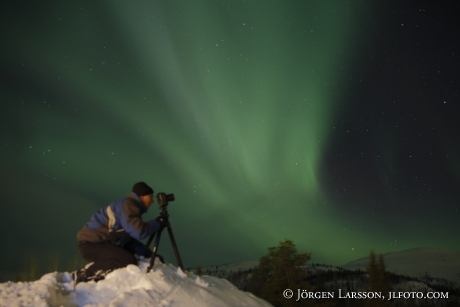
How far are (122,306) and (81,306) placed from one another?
0.60m

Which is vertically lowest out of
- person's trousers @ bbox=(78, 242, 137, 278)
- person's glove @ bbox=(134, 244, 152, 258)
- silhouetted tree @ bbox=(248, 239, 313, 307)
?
person's trousers @ bbox=(78, 242, 137, 278)

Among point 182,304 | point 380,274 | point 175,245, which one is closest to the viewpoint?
point 182,304

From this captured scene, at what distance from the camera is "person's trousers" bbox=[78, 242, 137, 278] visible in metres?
4.96

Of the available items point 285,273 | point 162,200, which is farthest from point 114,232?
point 285,273

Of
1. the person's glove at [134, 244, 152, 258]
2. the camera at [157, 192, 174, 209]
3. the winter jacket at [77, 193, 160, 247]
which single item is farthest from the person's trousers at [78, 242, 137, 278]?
the camera at [157, 192, 174, 209]

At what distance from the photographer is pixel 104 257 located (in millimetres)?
5031

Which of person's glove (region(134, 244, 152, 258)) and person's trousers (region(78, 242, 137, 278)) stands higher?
person's glove (region(134, 244, 152, 258))

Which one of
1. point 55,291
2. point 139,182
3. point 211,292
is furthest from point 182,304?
point 139,182

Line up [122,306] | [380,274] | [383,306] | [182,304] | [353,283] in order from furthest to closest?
[353,283], [380,274], [383,306], [182,304], [122,306]

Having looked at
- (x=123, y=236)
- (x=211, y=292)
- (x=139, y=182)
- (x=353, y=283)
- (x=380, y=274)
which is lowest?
(x=211, y=292)

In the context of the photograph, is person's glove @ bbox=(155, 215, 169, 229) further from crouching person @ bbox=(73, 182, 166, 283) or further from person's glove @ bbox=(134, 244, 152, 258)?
person's glove @ bbox=(134, 244, 152, 258)

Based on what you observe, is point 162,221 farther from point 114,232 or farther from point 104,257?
point 104,257

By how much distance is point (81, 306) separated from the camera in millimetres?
4207

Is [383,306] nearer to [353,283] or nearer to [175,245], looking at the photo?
[175,245]
